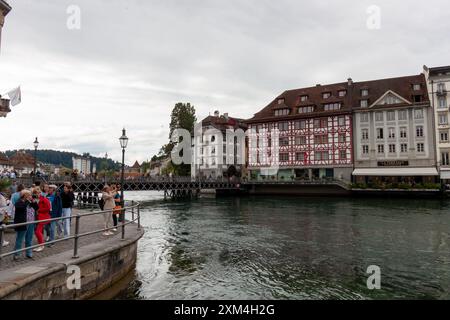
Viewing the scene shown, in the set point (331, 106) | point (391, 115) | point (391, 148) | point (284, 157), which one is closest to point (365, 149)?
point (391, 148)

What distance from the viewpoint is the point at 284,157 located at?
2422 inches

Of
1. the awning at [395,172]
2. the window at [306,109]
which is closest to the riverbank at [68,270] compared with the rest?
the awning at [395,172]

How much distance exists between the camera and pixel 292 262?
41.2ft

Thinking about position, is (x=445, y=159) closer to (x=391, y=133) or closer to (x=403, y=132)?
(x=403, y=132)

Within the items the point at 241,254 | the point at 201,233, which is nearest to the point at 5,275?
the point at 241,254

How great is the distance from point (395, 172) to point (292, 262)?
145 feet

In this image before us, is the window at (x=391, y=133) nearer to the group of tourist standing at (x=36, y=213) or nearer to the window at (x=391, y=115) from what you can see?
the window at (x=391, y=115)

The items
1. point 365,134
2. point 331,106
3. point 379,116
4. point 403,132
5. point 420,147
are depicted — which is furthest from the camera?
point 331,106

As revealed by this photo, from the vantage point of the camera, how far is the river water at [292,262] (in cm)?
945

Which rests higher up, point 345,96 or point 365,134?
point 345,96
